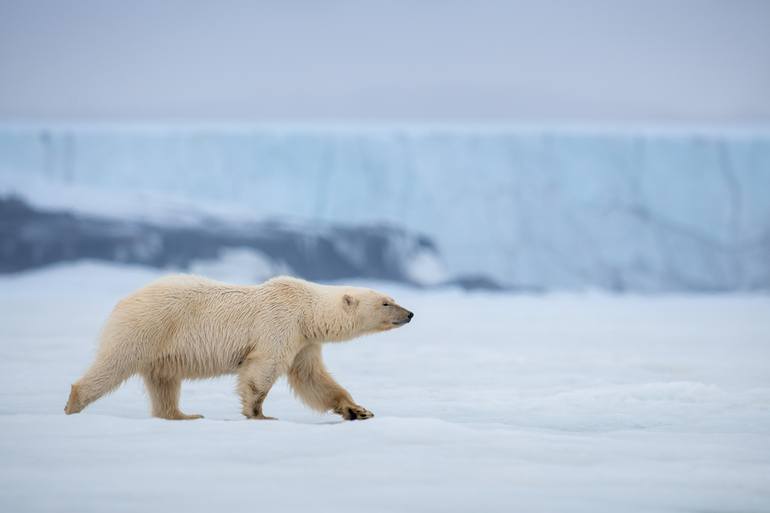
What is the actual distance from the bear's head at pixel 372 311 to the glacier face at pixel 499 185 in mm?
9166

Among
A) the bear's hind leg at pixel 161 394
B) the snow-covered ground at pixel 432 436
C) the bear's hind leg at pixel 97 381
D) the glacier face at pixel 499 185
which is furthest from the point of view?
the glacier face at pixel 499 185

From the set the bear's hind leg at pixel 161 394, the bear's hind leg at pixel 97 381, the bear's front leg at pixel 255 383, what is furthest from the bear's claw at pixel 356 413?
the bear's hind leg at pixel 97 381

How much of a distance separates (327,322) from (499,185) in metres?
10.1

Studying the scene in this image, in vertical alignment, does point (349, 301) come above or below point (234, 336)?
above

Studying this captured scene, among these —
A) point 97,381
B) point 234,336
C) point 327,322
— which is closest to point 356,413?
point 327,322

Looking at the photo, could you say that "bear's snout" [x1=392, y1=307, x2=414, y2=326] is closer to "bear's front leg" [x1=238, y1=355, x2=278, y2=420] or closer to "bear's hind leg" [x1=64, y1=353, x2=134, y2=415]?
"bear's front leg" [x1=238, y1=355, x2=278, y2=420]

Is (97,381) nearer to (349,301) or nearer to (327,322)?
(327,322)

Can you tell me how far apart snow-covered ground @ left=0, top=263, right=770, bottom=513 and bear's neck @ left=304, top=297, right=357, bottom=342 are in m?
0.38

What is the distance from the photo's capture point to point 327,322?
395 cm

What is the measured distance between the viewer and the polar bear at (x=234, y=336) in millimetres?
3674

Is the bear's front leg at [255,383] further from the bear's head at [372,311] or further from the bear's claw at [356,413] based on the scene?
the bear's head at [372,311]

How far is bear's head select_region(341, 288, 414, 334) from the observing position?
4031 millimetres

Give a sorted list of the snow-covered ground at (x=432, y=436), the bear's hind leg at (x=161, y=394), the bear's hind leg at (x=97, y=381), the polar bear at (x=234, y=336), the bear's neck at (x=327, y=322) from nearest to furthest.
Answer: the snow-covered ground at (x=432, y=436) < the bear's hind leg at (x=97, y=381) < the polar bear at (x=234, y=336) < the bear's hind leg at (x=161, y=394) < the bear's neck at (x=327, y=322)

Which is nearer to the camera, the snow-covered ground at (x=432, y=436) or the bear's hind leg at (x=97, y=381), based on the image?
the snow-covered ground at (x=432, y=436)
